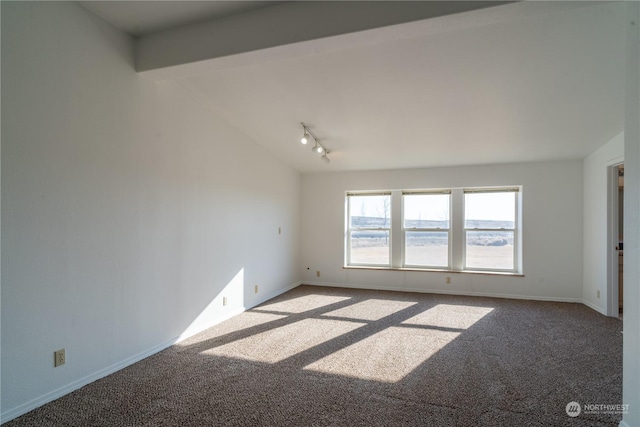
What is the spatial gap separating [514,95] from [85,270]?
4.18m

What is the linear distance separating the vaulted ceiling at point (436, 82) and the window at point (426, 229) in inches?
44.6

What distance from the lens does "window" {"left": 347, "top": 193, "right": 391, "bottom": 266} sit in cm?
621

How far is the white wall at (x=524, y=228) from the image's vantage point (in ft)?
16.6

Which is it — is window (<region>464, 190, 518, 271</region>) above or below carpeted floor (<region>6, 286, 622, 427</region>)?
above

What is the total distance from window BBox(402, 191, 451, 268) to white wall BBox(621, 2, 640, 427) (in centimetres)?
401

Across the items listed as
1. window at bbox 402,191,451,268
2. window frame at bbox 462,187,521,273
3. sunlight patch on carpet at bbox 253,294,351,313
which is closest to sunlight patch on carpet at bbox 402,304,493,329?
window frame at bbox 462,187,521,273

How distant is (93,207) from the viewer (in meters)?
2.54

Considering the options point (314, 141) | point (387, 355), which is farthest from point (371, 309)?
point (314, 141)

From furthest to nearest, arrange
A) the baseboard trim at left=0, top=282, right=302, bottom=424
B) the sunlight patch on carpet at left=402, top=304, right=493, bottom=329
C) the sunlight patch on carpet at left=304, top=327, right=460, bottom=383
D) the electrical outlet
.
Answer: the sunlight patch on carpet at left=402, top=304, right=493, bottom=329
the sunlight patch on carpet at left=304, top=327, right=460, bottom=383
the electrical outlet
the baseboard trim at left=0, top=282, right=302, bottom=424

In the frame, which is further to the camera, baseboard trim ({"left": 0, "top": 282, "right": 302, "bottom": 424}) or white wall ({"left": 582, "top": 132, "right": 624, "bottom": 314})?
white wall ({"left": 582, "top": 132, "right": 624, "bottom": 314})

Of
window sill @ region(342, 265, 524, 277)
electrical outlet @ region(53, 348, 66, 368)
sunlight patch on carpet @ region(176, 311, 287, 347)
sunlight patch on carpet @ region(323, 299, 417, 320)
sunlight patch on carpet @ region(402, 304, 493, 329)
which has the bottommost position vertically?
sunlight patch on carpet @ region(176, 311, 287, 347)

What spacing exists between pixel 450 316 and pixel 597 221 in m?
2.51

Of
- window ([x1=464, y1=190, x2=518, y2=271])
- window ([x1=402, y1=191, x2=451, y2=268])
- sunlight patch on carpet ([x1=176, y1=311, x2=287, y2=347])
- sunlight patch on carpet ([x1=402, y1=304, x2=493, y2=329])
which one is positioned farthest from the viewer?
window ([x1=402, y1=191, x2=451, y2=268])

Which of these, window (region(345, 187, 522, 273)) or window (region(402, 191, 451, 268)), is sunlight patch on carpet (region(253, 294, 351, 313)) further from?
window (region(402, 191, 451, 268))
